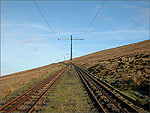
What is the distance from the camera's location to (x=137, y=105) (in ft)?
26.0

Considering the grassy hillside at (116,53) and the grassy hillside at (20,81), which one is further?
the grassy hillside at (116,53)

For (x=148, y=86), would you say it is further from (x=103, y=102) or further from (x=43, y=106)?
(x=43, y=106)

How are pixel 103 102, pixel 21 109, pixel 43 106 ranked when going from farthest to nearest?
pixel 103 102 → pixel 43 106 → pixel 21 109

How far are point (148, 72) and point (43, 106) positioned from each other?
1117 cm

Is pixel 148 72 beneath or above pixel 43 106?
above

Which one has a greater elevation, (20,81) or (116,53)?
(116,53)

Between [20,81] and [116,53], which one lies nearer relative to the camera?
[20,81]

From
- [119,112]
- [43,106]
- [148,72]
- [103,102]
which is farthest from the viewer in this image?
[148,72]

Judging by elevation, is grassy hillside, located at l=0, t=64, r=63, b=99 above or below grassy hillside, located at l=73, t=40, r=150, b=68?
below

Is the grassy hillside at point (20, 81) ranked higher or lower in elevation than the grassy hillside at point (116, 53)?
lower

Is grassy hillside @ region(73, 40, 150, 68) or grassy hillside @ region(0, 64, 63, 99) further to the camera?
grassy hillside @ region(73, 40, 150, 68)

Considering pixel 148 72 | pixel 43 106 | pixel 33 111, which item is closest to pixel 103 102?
pixel 43 106

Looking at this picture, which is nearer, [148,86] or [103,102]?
[103,102]

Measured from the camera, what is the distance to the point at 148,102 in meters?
8.00
